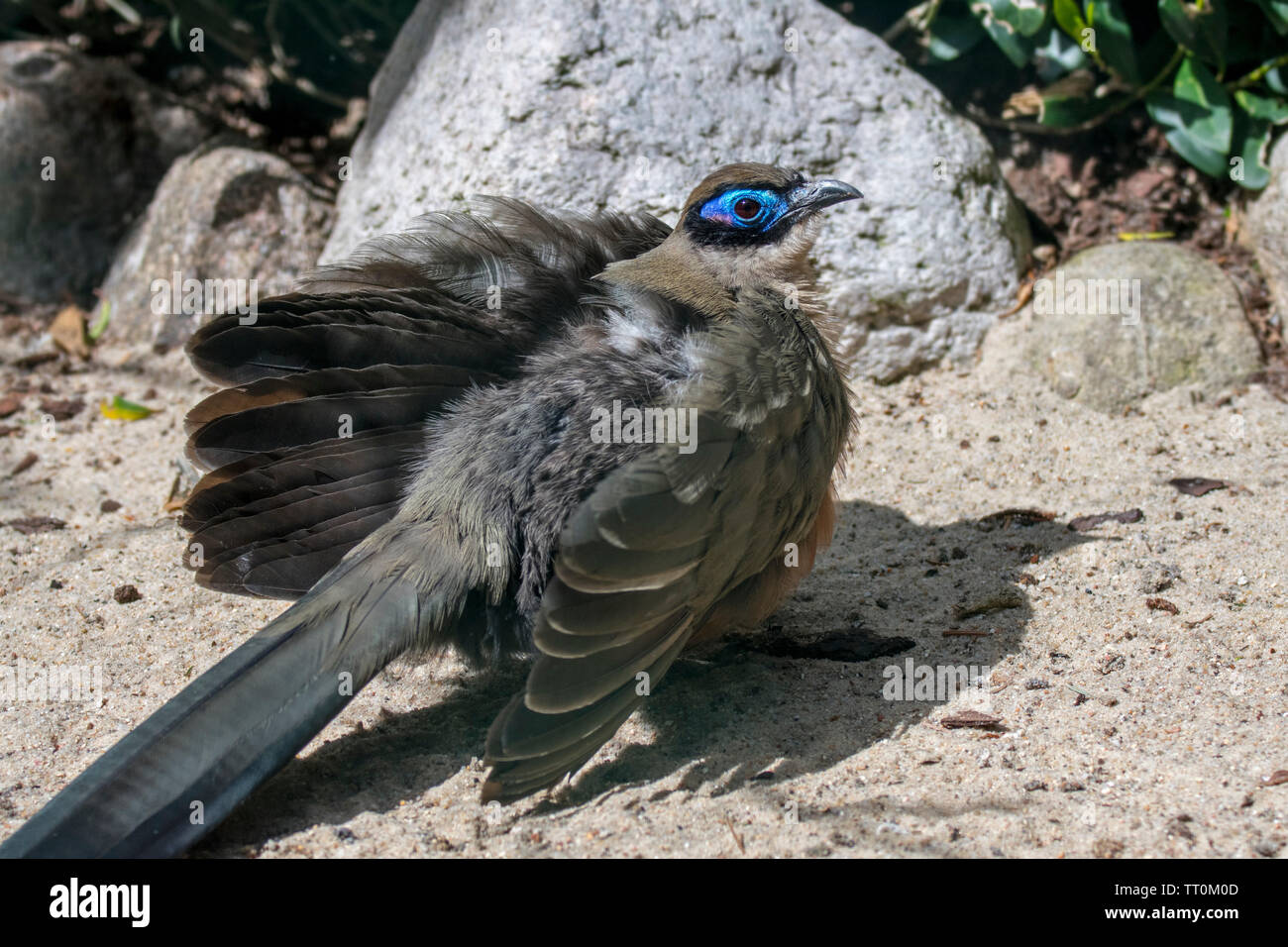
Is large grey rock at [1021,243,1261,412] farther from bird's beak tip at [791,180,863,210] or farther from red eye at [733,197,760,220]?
red eye at [733,197,760,220]

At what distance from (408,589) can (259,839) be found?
73cm

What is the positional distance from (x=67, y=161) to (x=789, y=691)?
5.56 metres

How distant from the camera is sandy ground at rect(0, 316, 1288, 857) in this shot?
2875 millimetres

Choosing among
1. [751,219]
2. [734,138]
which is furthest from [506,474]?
[734,138]

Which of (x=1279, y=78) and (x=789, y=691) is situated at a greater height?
(x=1279, y=78)

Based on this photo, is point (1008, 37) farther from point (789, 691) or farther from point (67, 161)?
point (67, 161)

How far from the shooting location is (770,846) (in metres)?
2.78

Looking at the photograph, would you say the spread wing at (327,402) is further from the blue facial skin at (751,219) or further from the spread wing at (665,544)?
the spread wing at (665,544)

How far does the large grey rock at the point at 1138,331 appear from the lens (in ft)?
17.0

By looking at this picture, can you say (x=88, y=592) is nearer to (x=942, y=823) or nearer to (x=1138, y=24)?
(x=942, y=823)

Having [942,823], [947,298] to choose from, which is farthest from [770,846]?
[947,298]

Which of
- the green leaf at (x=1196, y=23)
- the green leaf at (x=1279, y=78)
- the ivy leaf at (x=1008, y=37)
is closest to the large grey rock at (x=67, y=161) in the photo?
the ivy leaf at (x=1008, y=37)

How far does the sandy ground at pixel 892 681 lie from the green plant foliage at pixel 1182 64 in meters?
1.34

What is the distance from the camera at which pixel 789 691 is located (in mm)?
3631
